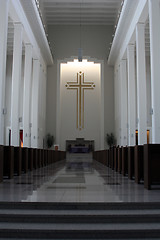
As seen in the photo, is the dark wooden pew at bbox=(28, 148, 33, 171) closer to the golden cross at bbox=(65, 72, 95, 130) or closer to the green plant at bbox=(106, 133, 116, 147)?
the green plant at bbox=(106, 133, 116, 147)

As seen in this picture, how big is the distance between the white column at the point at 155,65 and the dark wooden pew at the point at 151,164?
3.85 meters

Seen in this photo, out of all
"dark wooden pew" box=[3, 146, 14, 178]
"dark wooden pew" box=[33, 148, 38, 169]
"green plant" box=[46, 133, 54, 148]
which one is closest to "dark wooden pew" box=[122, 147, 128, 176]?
"dark wooden pew" box=[3, 146, 14, 178]

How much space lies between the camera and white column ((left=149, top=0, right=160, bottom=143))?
9391 millimetres

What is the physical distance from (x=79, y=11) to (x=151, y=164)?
15.6 m

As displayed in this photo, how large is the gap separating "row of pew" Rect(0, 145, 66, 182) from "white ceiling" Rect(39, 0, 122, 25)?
9.63 meters

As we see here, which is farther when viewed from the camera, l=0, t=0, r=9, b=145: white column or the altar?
the altar

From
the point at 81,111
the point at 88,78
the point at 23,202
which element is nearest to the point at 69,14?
the point at 88,78

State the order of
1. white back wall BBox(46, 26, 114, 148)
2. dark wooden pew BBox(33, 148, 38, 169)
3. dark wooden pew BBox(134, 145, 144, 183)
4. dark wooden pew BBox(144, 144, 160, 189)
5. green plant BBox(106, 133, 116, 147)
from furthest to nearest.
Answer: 1. white back wall BBox(46, 26, 114, 148)
2. green plant BBox(106, 133, 116, 147)
3. dark wooden pew BBox(33, 148, 38, 169)
4. dark wooden pew BBox(134, 145, 144, 183)
5. dark wooden pew BBox(144, 144, 160, 189)

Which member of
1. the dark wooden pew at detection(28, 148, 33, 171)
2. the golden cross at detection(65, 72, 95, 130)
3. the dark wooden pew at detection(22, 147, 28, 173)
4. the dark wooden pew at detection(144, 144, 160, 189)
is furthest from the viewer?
the golden cross at detection(65, 72, 95, 130)

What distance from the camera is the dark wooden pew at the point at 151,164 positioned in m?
5.24

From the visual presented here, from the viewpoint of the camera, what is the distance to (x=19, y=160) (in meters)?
7.66

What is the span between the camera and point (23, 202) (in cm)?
375

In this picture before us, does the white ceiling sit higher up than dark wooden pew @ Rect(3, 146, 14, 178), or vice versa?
the white ceiling

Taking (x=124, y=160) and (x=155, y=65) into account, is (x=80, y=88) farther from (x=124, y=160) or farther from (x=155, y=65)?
(x=124, y=160)
